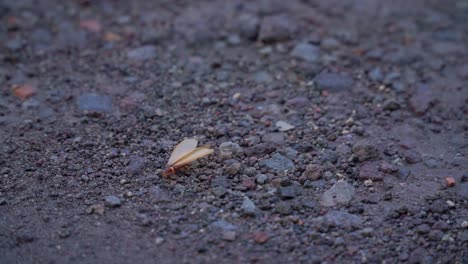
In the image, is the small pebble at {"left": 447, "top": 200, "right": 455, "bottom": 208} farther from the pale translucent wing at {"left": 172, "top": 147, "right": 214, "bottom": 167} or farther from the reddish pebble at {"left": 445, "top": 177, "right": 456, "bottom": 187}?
the pale translucent wing at {"left": 172, "top": 147, "right": 214, "bottom": 167}

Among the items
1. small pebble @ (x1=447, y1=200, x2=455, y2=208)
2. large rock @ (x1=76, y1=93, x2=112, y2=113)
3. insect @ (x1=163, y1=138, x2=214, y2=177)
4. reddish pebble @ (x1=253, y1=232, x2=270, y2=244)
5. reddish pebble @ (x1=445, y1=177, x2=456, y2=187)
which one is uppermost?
insect @ (x1=163, y1=138, x2=214, y2=177)

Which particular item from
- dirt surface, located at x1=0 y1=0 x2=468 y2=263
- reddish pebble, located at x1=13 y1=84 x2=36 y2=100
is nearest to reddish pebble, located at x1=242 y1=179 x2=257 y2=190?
dirt surface, located at x1=0 y1=0 x2=468 y2=263

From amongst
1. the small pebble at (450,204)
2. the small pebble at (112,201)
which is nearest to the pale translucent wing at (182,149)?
the small pebble at (112,201)

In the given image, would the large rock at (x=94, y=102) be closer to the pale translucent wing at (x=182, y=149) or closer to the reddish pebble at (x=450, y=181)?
the pale translucent wing at (x=182, y=149)

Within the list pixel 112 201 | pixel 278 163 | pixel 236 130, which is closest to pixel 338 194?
pixel 278 163

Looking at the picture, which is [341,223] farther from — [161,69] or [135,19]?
[135,19]

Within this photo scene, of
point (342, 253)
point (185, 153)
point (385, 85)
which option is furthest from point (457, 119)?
point (185, 153)

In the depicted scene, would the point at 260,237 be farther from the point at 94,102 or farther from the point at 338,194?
the point at 94,102
